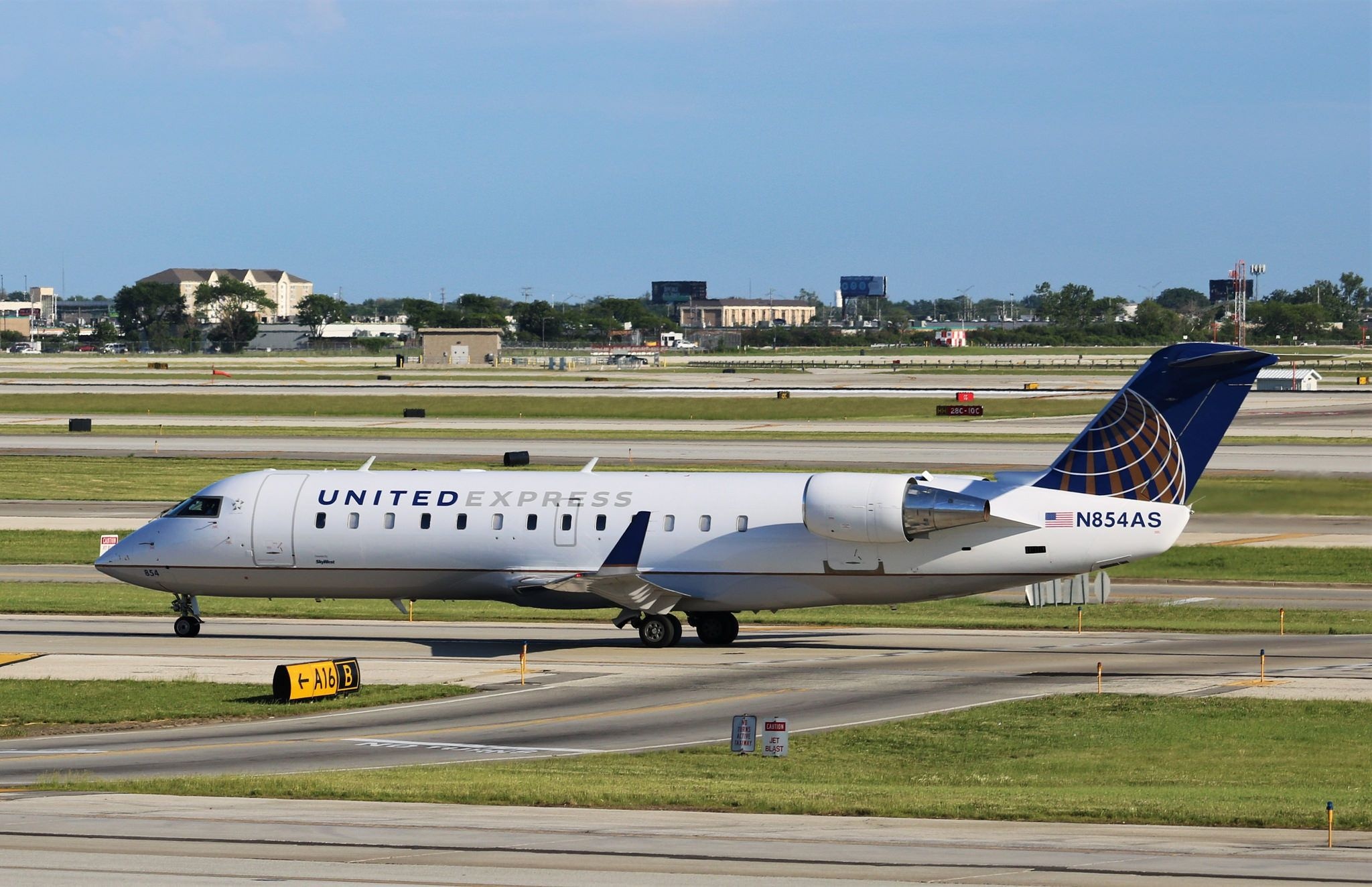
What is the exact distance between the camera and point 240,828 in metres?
19.1

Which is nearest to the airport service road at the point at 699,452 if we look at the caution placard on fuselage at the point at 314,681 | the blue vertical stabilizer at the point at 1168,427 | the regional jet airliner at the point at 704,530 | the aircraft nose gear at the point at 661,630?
the aircraft nose gear at the point at 661,630

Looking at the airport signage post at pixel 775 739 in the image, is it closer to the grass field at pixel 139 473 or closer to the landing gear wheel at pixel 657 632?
the landing gear wheel at pixel 657 632

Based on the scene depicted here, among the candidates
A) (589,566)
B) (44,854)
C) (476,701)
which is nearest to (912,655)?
(589,566)

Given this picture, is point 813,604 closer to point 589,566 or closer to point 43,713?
point 589,566

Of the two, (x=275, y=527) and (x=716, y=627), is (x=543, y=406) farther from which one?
(x=716, y=627)

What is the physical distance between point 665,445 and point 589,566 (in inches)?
1885

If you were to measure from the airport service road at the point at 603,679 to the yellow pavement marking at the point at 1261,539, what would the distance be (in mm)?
16594

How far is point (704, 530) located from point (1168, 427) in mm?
9564

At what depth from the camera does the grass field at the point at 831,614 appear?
3981cm

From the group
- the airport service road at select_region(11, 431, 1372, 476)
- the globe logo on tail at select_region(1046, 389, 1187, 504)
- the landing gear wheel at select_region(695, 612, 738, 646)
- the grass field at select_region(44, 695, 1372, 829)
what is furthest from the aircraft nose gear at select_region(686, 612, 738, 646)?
the airport service road at select_region(11, 431, 1372, 476)

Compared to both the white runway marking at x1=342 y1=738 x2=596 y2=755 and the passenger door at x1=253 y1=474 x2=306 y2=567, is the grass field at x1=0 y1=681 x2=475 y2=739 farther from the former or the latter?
the passenger door at x1=253 y1=474 x2=306 y2=567

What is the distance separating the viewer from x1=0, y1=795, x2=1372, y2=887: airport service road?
16750 mm

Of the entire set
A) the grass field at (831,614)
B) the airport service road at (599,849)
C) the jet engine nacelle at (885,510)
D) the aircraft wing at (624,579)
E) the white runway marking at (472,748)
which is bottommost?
the grass field at (831,614)

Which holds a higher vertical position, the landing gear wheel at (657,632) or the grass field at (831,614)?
the landing gear wheel at (657,632)
